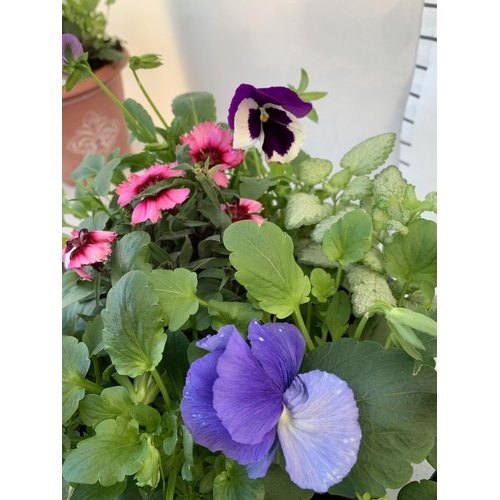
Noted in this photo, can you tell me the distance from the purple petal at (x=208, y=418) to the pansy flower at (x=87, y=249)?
14 cm

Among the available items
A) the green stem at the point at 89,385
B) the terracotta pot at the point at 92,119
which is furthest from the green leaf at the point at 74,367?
the terracotta pot at the point at 92,119

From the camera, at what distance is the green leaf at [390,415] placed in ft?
0.91

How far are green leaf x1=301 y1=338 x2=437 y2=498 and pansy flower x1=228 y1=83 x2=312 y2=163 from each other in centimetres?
21

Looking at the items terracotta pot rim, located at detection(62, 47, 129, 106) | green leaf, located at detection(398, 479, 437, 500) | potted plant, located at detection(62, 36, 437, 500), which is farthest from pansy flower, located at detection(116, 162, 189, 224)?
terracotta pot rim, located at detection(62, 47, 129, 106)

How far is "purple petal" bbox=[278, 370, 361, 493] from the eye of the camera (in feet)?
0.82

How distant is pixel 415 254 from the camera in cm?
38

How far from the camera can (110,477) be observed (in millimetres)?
294

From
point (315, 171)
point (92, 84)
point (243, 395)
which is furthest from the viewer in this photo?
point (92, 84)

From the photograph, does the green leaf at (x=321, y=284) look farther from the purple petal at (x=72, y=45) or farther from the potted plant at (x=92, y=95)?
the potted plant at (x=92, y=95)

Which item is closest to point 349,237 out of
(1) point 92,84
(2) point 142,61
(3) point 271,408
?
(3) point 271,408

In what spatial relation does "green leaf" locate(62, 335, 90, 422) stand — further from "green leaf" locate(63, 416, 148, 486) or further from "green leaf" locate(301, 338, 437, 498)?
"green leaf" locate(301, 338, 437, 498)

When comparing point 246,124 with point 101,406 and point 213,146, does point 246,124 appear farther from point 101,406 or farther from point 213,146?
point 101,406

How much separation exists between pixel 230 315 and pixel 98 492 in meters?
0.14
